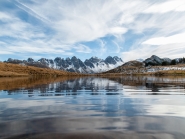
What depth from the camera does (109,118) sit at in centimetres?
1390

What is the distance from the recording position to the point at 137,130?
36.0 feet

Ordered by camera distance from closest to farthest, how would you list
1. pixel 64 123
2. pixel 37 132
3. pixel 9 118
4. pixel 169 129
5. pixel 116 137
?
pixel 116 137
pixel 37 132
pixel 169 129
pixel 64 123
pixel 9 118

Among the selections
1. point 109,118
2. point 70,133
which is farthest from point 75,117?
point 70,133

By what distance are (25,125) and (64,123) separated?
2719mm

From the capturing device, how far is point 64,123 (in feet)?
40.9

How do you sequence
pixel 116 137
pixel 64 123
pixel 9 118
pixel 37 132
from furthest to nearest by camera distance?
1. pixel 9 118
2. pixel 64 123
3. pixel 37 132
4. pixel 116 137

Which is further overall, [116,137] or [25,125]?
[25,125]

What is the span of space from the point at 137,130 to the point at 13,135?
7663 millimetres

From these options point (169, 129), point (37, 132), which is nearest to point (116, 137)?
point (169, 129)

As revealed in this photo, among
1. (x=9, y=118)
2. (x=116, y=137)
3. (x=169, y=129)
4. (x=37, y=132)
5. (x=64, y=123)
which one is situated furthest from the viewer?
(x=9, y=118)

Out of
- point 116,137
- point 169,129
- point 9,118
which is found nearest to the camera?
point 116,137

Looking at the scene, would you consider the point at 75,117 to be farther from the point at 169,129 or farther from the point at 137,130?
the point at 169,129

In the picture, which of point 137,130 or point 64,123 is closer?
point 137,130

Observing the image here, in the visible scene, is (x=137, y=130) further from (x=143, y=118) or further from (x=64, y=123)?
(x=64, y=123)
